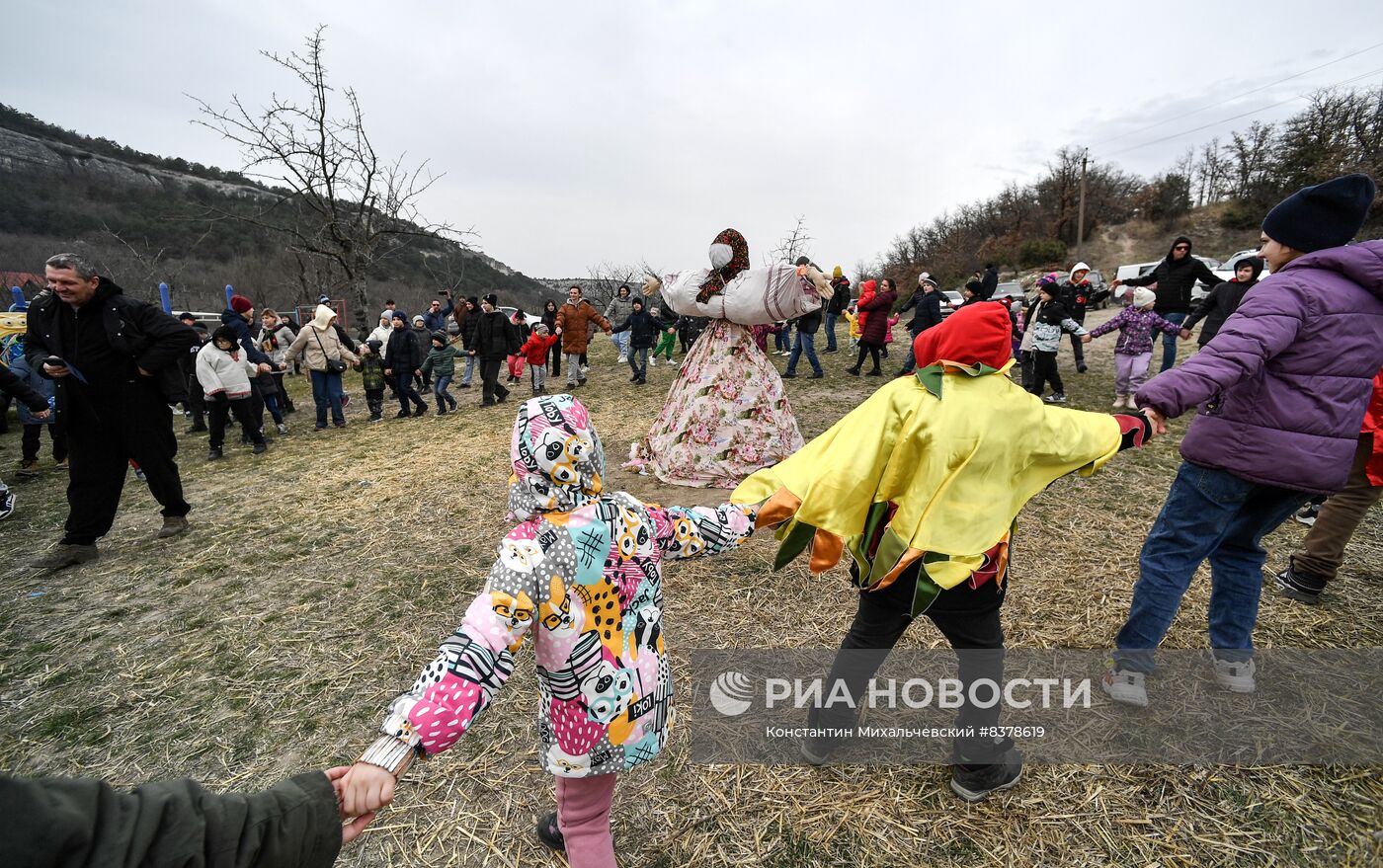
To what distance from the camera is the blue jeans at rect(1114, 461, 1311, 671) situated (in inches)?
94.1

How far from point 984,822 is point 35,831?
2.61m

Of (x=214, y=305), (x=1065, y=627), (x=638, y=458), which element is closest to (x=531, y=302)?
(x=214, y=305)

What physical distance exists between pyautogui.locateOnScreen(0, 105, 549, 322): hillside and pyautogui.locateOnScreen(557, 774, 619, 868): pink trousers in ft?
69.9

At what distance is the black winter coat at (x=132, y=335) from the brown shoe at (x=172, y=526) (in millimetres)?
1341

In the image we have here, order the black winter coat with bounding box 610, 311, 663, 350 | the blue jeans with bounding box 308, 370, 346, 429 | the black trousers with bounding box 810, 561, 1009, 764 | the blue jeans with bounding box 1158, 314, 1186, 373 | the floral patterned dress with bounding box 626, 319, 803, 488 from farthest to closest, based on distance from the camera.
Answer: the black winter coat with bounding box 610, 311, 663, 350 → the blue jeans with bounding box 308, 370, 346, 429 → the blue jeans with bounding box 1158, 314, 1186, 373 → the floral patterned dress with bounding box 626, 319, 803, 488 → the black trousers with bounding box 810, 561, 1009, 764

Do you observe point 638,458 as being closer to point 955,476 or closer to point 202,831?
point 955,476

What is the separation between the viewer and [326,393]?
9.62 m

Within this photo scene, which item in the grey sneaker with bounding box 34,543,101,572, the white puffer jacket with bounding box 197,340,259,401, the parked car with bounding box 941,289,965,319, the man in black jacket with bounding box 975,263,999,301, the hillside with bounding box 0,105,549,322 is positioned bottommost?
the grey sneaker with bounding box 34,543,101,572

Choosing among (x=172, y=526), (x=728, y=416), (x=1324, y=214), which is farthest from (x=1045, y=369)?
(x=172, y=526)

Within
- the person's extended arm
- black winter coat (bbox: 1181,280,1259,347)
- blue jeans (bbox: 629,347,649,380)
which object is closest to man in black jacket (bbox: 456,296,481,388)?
blue jeans (bbox: 629,347,649,380)

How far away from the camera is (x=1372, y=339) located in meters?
2.25

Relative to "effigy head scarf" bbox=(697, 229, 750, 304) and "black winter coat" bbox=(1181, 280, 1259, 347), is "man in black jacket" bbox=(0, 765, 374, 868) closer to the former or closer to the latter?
"effigy head scarf" bbox=(697, 229, 750, 304)

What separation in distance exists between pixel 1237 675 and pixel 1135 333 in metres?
6.01

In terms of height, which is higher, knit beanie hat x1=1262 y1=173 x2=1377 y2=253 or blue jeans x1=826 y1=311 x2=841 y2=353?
knit beanie hat x1=1262 y1=173 x2=1377 y2=253
